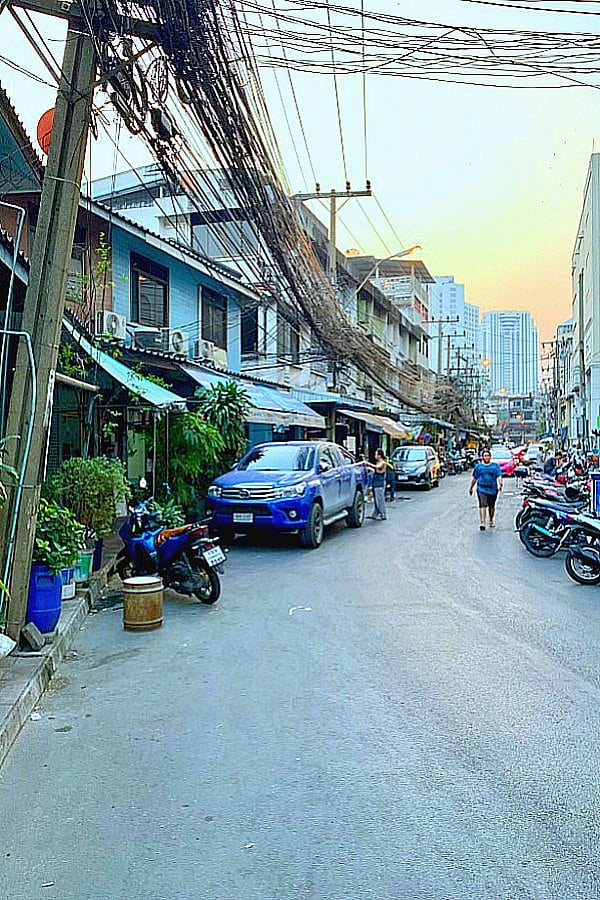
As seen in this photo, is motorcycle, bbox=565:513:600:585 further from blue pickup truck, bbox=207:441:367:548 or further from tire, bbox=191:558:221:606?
tire, bbox=191:558:221:606

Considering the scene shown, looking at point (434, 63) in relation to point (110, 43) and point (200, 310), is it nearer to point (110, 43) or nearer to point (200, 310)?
point (110, 43)

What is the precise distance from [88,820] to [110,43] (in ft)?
20.9

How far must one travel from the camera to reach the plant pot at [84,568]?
928cm

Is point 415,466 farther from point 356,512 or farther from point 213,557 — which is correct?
point 213,557

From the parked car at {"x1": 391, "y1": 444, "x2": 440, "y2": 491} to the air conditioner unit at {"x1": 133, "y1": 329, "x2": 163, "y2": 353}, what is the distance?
14.2 metres

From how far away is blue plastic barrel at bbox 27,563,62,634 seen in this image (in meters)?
6.96

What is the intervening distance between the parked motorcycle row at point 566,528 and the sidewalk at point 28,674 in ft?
21.1

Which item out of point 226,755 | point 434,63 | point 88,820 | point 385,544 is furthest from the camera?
point 385,544

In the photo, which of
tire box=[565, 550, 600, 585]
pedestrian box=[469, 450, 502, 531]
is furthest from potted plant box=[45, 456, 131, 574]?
pedestrian box=[469, 450, 502, 531]

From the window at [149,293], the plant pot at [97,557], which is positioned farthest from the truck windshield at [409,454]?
the plant pot at [97,557]

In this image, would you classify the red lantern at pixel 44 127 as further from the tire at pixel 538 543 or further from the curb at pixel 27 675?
the tire at pixel 538 543

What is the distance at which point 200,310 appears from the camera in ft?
71.4

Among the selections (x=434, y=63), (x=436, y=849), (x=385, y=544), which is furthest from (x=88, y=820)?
(x=385, y=544)

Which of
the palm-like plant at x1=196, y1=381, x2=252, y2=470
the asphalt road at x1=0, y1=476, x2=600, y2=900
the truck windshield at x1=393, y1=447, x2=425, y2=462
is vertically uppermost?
the palm-like plant at x1=196, y1=381, x2=252, y2=470
